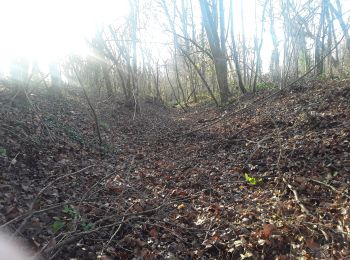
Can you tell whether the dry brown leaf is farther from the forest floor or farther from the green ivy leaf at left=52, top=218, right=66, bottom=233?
the green ivy leaf at left=52, top=218, right=66, bottom=233

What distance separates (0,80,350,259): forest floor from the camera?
10.8 feet

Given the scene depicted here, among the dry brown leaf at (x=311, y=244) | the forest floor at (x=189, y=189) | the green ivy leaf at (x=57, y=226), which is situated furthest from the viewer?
the green ivy leaf at (x=57, y=226)

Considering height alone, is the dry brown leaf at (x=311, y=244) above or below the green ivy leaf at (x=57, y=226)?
below

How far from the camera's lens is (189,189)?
16.8 feet

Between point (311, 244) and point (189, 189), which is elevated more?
point (189, 189)

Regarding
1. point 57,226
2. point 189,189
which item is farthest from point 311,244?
point 57,226

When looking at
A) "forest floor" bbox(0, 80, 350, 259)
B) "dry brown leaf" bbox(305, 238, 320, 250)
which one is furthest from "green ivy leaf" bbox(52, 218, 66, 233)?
"dry brown leaf" bbox(305, 238, 320, 250)

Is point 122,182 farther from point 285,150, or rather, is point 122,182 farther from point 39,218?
point 285,150

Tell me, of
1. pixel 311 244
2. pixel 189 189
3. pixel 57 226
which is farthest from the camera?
pixel 189 189

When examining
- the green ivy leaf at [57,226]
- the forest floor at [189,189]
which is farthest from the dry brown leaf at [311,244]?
the green ivy leaf at [57,226]

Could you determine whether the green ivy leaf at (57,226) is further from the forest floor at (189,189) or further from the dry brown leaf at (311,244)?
the dry brown leaf at (311,244)

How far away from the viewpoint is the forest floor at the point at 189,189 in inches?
129

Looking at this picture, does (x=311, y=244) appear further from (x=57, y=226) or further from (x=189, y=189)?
(x=57, y=226)

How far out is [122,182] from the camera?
555 centimetres
